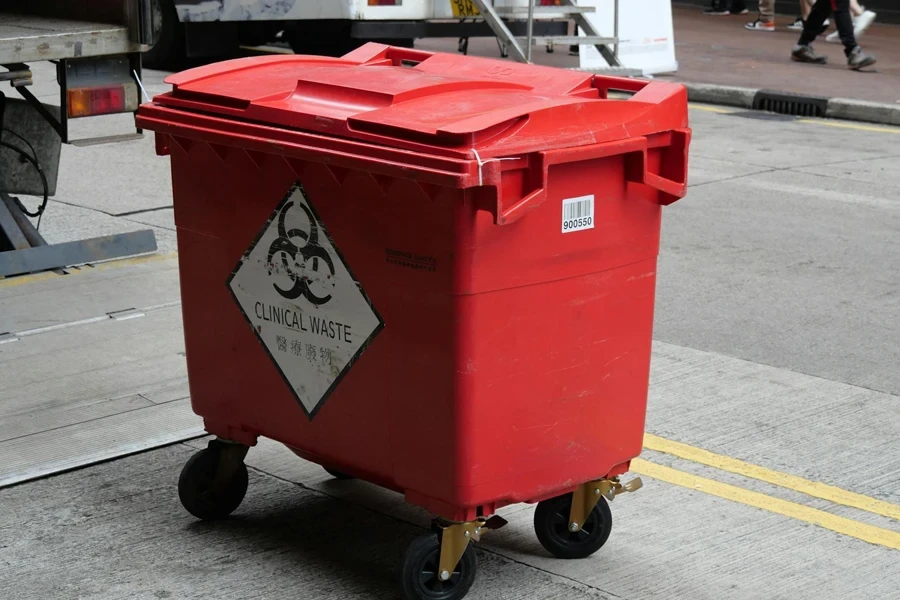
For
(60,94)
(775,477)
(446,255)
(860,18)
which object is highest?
(446,255)

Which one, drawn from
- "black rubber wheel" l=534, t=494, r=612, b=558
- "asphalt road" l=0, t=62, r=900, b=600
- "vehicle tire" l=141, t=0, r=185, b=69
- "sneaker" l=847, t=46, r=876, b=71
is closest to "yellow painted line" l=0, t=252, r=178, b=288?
"asphalt road" l=0, t=62, r=900, b=600

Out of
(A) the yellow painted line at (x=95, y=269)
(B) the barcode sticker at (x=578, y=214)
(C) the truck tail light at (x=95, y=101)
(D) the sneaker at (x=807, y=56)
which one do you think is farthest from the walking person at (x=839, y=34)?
(B) the barcode sticker at (x=578, y=214)

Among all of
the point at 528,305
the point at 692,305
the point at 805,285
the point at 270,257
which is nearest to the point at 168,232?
the point at 692,305

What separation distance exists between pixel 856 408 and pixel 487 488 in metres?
2.16

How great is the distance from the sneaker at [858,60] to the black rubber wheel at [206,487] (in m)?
11.8

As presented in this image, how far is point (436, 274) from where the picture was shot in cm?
312

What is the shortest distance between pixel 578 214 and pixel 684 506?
120cm

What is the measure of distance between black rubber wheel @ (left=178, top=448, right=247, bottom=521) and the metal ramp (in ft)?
26.1

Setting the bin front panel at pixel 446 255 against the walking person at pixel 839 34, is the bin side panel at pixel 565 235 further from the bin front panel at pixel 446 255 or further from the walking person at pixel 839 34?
the walking person at pixel 839 34

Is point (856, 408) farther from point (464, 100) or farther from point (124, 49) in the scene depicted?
point (124, 49)

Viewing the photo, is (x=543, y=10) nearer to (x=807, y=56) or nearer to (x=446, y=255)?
(x=807, y=56)

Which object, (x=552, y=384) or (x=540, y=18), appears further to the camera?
(x=540, y=18)

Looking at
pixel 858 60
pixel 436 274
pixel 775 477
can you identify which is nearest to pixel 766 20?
pixel 858 60

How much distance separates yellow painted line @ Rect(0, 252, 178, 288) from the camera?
6301 mm
